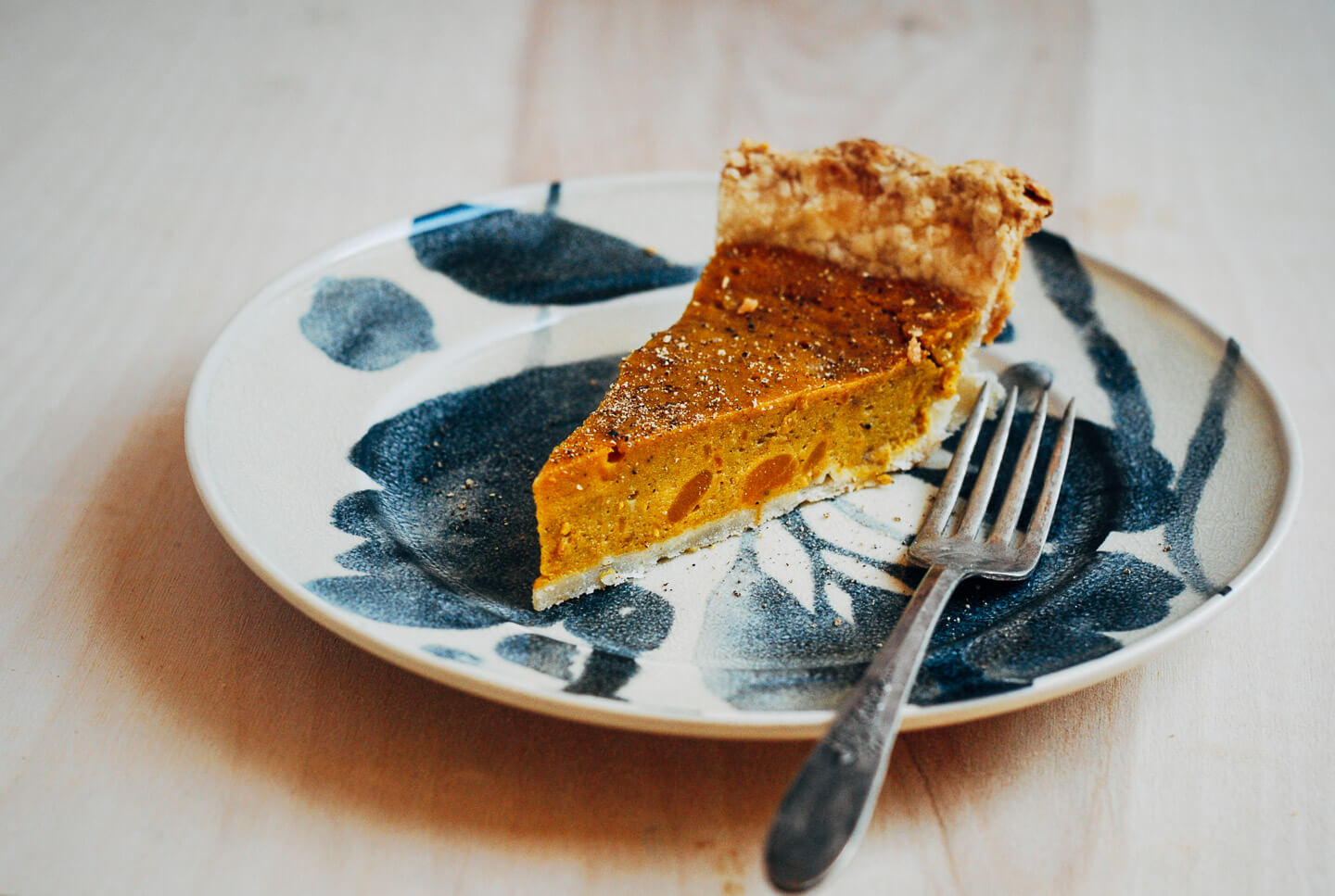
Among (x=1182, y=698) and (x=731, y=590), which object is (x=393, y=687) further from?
(x=1182, y=698)

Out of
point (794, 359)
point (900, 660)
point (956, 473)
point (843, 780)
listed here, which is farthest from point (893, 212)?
point (843, 780)

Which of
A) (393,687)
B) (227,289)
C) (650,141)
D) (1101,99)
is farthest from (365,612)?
(1101,99)

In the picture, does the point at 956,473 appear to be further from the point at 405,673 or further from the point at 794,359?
the point at 405,673

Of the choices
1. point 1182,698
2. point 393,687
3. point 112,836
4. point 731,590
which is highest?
point 1182,698

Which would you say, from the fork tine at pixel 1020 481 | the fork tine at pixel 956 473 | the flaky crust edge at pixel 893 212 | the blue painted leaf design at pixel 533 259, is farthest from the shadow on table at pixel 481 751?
the blue painted leaf design at pixel 533 259

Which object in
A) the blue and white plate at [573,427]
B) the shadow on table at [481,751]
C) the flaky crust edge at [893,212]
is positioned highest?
the flaky crust edge at [893,212]

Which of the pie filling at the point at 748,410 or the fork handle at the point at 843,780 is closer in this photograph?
the fork handle at the point at 843,780

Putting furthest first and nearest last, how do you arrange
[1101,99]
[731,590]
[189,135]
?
1. [1101,99]
2. [189,135]
3. [731,590]

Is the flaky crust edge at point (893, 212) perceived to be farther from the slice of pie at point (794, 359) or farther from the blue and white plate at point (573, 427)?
the blue and white plate at point (573, 427)
